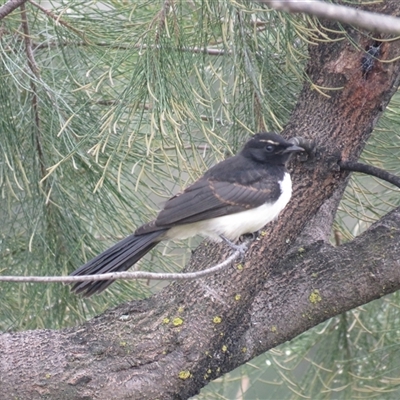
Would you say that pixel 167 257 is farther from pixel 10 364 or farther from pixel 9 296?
pixel 10 364

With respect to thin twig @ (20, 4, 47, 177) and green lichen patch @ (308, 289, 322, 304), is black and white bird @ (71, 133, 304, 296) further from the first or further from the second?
thin twig @ (20, 4, 47, 177)

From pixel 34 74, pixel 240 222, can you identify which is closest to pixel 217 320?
pixel 240 222

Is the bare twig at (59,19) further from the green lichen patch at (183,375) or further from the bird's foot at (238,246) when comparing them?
the green lichen patch at (183,375)

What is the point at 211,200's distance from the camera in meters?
2.07

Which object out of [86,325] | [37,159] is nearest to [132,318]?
[86,325]

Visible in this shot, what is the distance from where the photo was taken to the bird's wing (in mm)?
2006

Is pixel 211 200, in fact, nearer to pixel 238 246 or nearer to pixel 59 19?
pixel 238 246

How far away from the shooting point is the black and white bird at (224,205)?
197cm

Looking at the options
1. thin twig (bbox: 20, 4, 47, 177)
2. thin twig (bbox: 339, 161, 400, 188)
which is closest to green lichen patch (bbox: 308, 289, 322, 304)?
thin twig (bbox: 339, 161, 400, 188)

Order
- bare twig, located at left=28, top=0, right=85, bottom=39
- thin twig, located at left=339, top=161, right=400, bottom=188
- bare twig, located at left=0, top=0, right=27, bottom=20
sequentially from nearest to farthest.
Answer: bare twig, located at left=0, top=0, right=27, bottom=20 < thin twig, located at left=339, top=161, right=400, bottom=188 < bare twig, located at left=28, top=0, right=85, bottom=39

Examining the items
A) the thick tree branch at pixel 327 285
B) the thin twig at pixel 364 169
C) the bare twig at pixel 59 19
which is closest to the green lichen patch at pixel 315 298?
the thick tree branch at pixel 327 285

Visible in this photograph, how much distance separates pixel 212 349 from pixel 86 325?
33cm

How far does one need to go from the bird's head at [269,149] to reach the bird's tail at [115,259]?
368 millimetres

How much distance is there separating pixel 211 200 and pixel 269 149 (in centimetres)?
22
